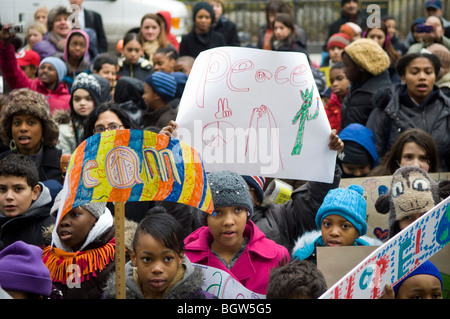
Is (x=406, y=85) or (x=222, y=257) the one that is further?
(x=406, y=85)

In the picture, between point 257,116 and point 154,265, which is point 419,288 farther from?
point 257,116

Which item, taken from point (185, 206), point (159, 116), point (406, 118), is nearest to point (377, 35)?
point (406, 118)

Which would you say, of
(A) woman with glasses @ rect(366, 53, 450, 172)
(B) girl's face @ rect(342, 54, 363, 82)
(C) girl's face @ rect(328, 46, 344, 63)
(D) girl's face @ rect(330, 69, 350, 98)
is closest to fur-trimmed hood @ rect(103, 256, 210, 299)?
(A) woman with glasses @ rect(366, 53, 450, 172)

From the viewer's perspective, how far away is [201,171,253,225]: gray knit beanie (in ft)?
13.9

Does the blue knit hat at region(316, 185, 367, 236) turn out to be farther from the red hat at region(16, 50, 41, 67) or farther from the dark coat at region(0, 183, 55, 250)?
the red hat at region(16, 50, 41, 67)

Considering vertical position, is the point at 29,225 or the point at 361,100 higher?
the point at 361,100

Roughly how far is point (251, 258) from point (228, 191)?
1.27ft

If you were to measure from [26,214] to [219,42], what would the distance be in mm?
5975

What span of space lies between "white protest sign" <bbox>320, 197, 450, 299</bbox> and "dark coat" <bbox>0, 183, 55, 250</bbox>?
2296mm

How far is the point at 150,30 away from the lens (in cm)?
998
